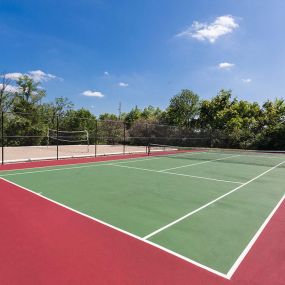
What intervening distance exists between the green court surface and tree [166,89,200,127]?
27.1 m

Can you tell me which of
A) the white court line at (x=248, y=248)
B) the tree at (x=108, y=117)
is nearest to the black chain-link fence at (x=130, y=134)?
the white court line at (x=248, y=248)

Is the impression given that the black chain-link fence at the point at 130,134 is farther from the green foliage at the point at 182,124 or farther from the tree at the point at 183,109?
the tree at the point at 183,109

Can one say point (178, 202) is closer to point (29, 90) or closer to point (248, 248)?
point (248, 248)

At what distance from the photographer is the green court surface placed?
177 inches

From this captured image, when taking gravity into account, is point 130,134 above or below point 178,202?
above

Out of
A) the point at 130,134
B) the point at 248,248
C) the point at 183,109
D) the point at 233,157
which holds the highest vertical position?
the point at 183,109

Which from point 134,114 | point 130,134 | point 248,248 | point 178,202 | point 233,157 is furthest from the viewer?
point 134,114

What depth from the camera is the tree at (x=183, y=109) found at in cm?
3881

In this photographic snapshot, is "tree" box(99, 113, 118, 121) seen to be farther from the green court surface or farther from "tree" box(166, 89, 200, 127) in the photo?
the green court surface

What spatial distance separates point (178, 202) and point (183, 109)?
108ft

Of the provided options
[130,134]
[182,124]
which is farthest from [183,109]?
[130,134]

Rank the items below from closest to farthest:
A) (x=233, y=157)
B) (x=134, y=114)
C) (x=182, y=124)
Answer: (x=233, y=157) < (x=182, y=124) < (x=134, y=114)

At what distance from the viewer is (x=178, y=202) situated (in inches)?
271

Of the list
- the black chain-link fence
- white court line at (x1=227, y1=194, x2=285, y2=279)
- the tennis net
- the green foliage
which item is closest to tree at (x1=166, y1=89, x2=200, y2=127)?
the green foliage
